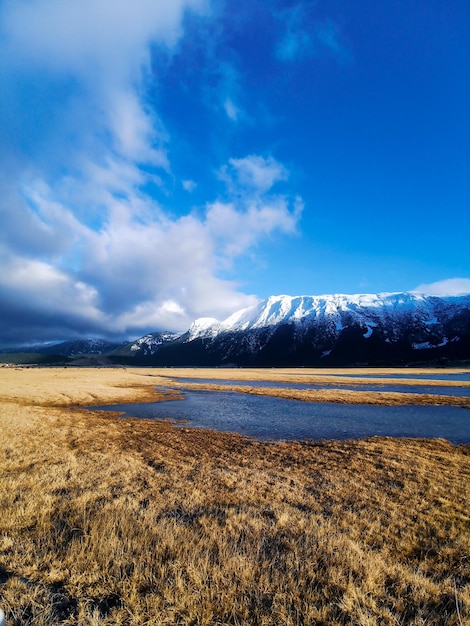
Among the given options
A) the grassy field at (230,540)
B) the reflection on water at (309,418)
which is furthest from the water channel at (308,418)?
the grassy field at (230,540)

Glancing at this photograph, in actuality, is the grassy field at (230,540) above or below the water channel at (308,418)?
above

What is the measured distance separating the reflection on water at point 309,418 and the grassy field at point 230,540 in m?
10.3

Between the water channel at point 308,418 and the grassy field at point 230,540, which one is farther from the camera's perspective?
the water channel at point 308,418

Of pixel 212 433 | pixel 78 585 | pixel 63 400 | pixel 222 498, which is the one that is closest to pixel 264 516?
pixel 222 498

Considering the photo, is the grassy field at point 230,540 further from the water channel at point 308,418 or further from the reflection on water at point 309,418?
the reflection on water at point 309,418

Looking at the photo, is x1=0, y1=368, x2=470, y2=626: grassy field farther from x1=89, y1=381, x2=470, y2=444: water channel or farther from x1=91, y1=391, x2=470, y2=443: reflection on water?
x1=91, y1=391, x2=470, y2=443: reflection on water

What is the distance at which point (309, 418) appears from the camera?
33938mm

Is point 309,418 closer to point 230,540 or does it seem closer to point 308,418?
point 308,418

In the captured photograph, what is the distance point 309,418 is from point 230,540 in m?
28.1

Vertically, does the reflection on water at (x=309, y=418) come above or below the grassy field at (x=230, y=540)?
below

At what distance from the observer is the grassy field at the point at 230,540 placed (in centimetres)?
532

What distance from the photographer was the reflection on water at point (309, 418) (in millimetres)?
27036

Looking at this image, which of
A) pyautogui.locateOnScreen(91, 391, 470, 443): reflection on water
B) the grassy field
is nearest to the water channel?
pyautogui.locateOnScreen(91, 391, 470, 443): reflection on water

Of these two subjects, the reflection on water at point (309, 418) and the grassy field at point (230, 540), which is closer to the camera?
the grassy field at point (230, 540)
